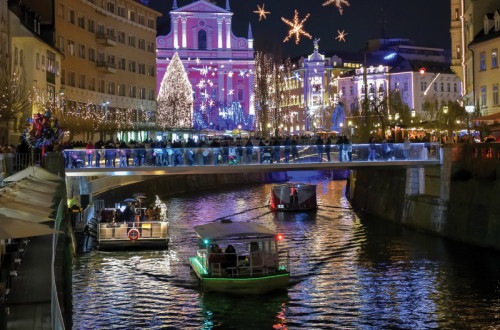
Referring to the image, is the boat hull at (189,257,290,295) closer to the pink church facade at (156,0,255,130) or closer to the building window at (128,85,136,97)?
the building window at (128,85,136,97)

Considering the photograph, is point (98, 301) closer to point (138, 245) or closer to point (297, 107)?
point (138, 245)

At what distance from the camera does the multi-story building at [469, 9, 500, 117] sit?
6431cm

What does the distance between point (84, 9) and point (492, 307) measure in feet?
208

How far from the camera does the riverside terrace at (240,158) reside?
4653 centimetres

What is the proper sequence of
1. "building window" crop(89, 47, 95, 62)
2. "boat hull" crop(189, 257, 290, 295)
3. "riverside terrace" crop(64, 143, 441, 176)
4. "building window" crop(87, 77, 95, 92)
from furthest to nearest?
"building window" crop(89, 47, 95, 62) → "building window" crop(87, 77, 95, 92) → "riverside terrace" crop(64, 143, 441, 176) → "boat hull" crop(189, 257, 290, 295)

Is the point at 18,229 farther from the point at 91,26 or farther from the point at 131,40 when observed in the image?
the point at 131,40

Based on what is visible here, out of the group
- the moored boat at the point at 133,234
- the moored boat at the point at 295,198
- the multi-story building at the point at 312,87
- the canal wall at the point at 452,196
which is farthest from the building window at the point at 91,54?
the multi-story building at the point at 312,87

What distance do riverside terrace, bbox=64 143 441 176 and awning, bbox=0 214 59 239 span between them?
92.7 ft

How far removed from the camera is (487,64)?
2586 inches

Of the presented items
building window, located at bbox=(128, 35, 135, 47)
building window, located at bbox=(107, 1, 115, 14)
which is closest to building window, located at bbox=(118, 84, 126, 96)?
building window, located at bbox=(128, 35, 135, 47)

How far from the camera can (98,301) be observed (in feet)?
104

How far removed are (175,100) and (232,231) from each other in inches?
2785

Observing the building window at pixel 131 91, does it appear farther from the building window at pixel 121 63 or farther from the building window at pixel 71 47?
the building window at pixel 71 47

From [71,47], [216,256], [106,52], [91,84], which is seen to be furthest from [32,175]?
[106,52]
